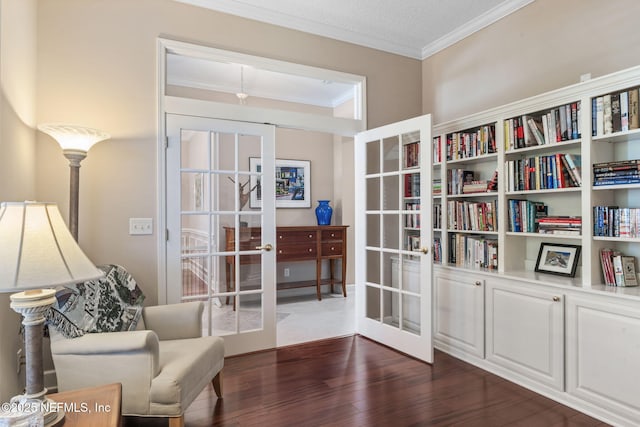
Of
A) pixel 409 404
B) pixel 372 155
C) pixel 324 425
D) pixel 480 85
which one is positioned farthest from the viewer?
pixel 372 155

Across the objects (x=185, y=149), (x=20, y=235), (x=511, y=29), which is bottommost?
(x=20, y=235)

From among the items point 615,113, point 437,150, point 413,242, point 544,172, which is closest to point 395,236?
point 413,242

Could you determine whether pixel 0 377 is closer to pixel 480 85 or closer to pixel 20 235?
pixel 20 235

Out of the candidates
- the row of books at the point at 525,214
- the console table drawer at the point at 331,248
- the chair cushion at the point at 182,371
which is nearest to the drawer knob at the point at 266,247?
the chair cushion at the point at 182,371

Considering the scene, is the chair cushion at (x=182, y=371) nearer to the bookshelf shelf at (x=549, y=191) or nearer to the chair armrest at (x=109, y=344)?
the chair armrest at (x=109, y=344)

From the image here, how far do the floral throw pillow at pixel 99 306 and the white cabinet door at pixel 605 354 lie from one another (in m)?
2.74

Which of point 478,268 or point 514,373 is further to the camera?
point 478,268

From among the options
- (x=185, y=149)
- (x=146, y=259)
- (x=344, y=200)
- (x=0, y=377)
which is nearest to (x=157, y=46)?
(x=185, y=149)

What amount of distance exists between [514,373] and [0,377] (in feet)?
10.1

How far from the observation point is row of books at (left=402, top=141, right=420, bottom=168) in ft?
10.1

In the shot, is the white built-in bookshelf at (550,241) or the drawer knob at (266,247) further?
the drawer knob at (266,247)

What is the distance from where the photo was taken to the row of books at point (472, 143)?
2.98 metres

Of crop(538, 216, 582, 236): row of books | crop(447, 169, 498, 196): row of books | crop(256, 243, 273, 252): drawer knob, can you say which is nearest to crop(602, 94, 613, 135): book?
crop(538, 216, 582, 236): row of books

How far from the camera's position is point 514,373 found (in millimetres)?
2594
